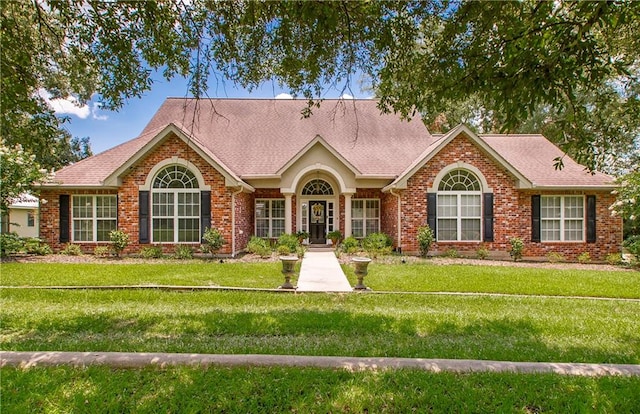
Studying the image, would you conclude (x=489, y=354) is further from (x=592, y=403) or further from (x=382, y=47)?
(x=382, y=47)

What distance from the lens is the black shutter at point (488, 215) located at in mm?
15609

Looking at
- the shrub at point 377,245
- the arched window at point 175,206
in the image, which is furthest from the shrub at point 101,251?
the shrub at point 377,245

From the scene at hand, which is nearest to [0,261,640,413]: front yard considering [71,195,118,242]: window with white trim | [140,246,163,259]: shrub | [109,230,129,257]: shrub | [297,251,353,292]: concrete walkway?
[297,251,353,292]: concrete walkway

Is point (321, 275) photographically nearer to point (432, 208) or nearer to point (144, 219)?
point (432, 208)

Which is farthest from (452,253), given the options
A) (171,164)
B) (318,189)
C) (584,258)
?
(171,164)

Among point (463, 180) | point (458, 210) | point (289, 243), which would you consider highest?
point (463, 180)

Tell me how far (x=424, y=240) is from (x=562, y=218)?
6.48 m

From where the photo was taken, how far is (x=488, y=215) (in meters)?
15.6

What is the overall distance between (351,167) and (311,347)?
12.1 m

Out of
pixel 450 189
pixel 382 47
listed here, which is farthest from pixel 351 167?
pixel 382 47

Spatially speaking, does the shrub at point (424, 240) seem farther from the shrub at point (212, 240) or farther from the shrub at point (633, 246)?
the shrub at point (212, 240)

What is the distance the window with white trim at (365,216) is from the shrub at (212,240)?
681cm

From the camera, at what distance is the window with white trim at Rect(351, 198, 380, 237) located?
1834 centimetres

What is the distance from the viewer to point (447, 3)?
20.1 ft
